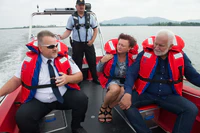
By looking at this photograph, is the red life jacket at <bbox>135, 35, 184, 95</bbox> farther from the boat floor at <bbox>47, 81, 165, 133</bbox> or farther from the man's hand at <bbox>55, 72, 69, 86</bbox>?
the man's hand at <bbox>55, 72, 69, 86</bbox>

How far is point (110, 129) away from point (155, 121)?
49cm

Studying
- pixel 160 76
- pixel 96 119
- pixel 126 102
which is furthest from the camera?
pixel 96 119

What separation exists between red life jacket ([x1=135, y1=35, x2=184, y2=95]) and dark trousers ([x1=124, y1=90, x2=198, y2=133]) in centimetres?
9

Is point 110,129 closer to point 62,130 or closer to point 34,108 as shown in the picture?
point 62,130

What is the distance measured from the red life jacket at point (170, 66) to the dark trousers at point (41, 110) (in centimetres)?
61

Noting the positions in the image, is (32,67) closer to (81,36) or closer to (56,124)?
(56,124)

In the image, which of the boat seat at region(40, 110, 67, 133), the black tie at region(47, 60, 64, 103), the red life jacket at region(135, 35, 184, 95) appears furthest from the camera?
the boat seat at region(40, 110, 67, 133)

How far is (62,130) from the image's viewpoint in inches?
67.3

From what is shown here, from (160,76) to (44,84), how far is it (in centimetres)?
107

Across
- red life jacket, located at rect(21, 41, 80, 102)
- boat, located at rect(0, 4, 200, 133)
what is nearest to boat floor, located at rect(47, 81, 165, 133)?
boat, located at rect(0, 4, 200, 133)

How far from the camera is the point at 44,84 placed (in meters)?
1.42

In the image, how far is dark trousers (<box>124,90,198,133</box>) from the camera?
1.38 m

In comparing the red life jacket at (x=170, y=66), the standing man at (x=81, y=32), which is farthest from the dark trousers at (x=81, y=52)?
the red life jacket at (x=170, y=66)

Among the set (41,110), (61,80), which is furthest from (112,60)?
(41,110)
